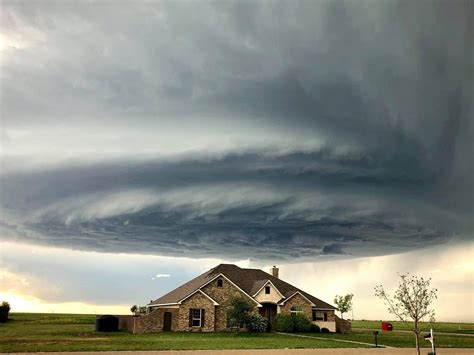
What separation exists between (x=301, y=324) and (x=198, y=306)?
477 inches

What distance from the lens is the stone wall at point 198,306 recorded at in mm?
54219

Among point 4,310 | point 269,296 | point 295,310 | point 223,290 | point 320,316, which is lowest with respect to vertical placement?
point 320,316

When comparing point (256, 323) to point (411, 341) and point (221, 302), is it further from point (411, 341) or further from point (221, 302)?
point (411, 341)

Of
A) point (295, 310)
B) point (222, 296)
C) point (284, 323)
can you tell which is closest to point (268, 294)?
point (295, 310)

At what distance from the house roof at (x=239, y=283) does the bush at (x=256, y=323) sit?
13.8 ft

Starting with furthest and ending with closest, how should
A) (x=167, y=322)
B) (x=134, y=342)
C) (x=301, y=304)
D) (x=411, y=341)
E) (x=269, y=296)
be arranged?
1. (x=301, y=304)
2. (x=269, y=296)
3. (x=167, y=322)
4. (x=411, y=341)
5. (x=134, y=342)

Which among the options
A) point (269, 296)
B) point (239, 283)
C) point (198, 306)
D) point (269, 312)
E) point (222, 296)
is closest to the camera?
point (198, 306)

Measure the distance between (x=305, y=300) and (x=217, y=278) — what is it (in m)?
11.4

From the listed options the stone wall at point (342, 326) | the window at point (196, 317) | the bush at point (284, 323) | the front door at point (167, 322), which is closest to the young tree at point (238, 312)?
the window at point (196, 317)

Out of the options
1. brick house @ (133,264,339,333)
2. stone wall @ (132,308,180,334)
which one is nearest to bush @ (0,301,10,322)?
brick house @ (133,264,339,333)

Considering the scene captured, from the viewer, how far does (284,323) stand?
5738 cm

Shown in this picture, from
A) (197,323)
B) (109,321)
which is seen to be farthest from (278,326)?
(109,321)

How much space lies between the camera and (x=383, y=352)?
101 feet

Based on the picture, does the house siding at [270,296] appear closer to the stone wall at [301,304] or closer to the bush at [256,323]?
the stone wall at [301,304]
